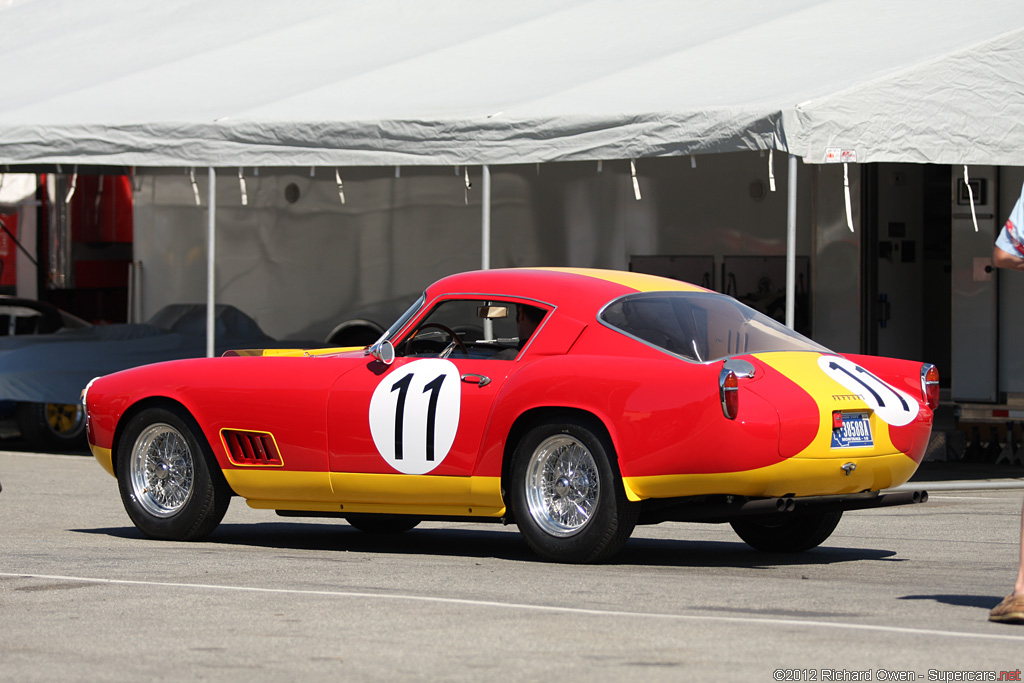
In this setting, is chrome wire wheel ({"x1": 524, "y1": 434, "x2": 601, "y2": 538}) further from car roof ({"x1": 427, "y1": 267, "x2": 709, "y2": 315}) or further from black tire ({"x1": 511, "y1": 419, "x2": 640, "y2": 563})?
car roof ({"x1": 427, "y1": 267, "x2": 709, "y2": 315})

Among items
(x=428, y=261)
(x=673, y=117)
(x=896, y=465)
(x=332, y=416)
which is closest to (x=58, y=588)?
(x=332, y=416)

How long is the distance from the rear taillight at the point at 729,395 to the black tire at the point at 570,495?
64cm

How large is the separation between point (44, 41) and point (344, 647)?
1604 cm

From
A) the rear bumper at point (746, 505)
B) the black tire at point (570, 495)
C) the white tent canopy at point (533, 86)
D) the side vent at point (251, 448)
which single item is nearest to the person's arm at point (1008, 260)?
the rear bumper at point (746, 505)

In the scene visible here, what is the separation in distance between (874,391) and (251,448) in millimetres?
3326

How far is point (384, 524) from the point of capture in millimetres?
9773

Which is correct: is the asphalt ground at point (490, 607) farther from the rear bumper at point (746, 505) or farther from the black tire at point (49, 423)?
the black tire at point (49, 423)

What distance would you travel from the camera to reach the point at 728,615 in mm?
6445

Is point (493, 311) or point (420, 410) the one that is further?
point (493, 311)

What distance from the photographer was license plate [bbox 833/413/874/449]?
7.64m

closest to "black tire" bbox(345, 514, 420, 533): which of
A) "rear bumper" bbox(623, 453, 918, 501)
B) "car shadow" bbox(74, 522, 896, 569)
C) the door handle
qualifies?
"car shadow" bbox(74, 522, 896, 569)

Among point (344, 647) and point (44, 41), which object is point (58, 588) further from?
point (44, 41)

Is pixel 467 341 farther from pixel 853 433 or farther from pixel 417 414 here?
pixel 853 433

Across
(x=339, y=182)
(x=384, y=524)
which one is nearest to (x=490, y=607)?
(x=384, y=524)
